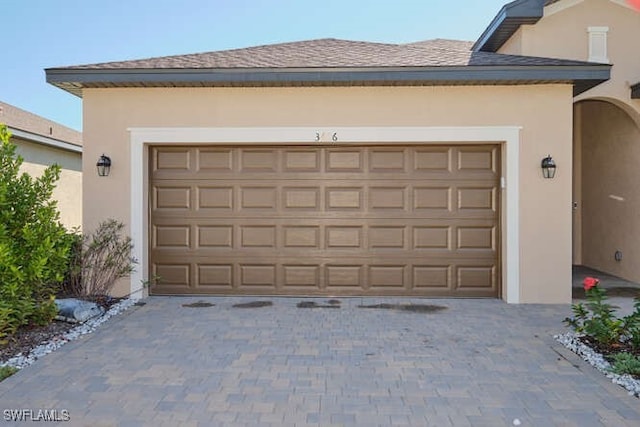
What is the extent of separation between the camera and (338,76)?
6.57 m

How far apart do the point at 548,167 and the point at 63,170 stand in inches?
478

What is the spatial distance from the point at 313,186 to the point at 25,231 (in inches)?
146

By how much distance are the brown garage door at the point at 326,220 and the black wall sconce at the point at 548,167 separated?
634 mm

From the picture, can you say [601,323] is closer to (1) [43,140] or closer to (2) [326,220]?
(2) [326,220]

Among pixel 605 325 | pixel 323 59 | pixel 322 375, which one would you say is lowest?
pixel 322 375

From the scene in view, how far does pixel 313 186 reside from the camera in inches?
285

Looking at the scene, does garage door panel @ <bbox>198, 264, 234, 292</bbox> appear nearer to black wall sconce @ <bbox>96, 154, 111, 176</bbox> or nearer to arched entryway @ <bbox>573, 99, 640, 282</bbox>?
black wall sconce @ <bbox>96, 154, 111, 176</bbox>

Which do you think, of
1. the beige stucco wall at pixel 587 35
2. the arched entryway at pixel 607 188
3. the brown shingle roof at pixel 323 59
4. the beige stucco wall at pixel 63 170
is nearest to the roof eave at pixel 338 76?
the brown shingle roof at pixel 323 59

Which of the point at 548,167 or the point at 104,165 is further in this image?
the point at 104,165

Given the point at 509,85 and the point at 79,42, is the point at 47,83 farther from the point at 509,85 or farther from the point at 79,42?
the point at 79,42

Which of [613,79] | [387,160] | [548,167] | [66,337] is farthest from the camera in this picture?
[613,79]

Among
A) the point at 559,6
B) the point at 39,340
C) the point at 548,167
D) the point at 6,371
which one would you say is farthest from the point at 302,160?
the point at 559,6

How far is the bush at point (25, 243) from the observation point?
500cm

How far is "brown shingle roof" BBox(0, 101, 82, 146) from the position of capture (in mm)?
11484
